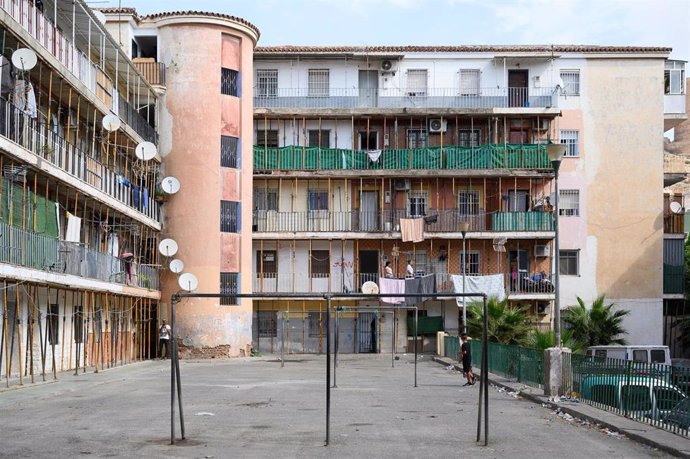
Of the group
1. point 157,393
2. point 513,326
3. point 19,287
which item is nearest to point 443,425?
point 157,393

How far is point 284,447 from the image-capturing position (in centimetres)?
1468

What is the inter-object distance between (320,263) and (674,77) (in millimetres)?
23042

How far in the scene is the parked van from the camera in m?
32.3

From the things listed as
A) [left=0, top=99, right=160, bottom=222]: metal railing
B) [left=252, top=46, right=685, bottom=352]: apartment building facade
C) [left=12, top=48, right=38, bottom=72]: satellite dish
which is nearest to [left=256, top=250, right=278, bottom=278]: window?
[left=252, top=46, right=685, bottom=352]: apartment building facade

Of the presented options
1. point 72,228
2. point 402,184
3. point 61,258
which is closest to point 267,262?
point 402,184

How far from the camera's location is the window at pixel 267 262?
180 feet

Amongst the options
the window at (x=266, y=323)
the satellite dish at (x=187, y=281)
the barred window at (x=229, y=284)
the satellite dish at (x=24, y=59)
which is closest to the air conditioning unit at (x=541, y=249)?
the window at (x=266, y=323)

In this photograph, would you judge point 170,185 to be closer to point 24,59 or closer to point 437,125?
point 437,125

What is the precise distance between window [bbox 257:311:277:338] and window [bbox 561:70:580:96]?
67.9ft

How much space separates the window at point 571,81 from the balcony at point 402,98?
1232mm

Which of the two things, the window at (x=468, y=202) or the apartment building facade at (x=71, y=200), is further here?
the window at (x=468, y=202)

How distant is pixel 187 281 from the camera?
148 feet

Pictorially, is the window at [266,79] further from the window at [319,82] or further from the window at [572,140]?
the window at [572,140]

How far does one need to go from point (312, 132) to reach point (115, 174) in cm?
1764
